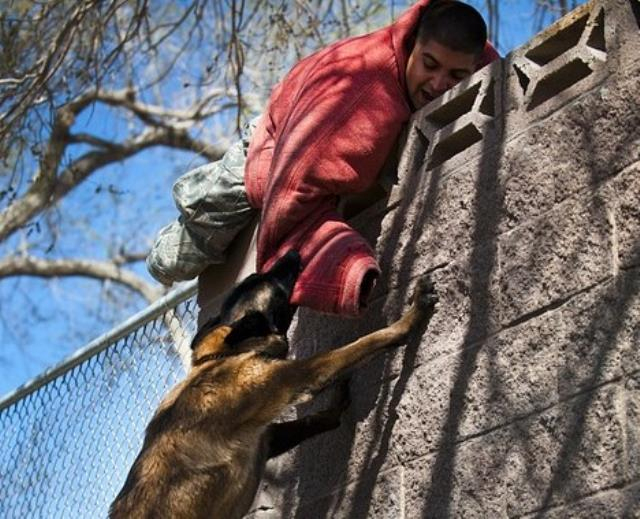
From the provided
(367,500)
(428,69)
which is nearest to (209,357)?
(367,500)

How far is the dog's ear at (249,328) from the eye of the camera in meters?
4.67

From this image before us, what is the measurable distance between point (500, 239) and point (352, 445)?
0.87 meters

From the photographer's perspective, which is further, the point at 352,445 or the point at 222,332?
the point at 222,332

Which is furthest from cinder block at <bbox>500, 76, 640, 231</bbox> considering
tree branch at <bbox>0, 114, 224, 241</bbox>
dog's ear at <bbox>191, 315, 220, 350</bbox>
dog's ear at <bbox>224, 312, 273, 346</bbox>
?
tree branch at <bbox>0, 114, 224, 241</bbox>

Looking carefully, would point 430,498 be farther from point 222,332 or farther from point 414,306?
point 222,332

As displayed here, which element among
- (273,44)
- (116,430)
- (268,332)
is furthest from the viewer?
(273,44)

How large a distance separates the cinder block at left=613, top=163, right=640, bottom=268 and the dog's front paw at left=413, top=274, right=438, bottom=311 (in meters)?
0.76

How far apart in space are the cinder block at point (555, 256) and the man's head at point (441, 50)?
915 mm

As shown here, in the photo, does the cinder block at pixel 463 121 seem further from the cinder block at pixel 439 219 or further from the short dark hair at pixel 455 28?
the short dark hair at pixel 455 28

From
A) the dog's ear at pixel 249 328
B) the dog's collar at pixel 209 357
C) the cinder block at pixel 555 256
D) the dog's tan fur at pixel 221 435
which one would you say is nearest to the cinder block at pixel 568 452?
the cinder block at pixel 555 256

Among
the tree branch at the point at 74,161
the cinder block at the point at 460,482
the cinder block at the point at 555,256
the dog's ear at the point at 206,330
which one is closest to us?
the cinder block at the point at 555,256

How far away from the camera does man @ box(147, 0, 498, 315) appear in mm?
4402

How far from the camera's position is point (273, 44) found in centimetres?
855

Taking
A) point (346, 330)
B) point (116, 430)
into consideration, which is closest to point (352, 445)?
point (346, 330)
